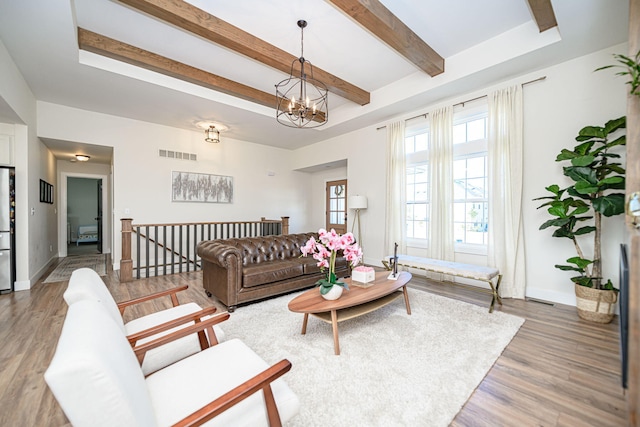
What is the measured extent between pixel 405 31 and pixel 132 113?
16.4 ft

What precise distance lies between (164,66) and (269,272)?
3209mm

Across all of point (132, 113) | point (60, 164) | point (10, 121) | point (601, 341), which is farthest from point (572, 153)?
point (60, 164)

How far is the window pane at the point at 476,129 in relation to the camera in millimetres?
4082

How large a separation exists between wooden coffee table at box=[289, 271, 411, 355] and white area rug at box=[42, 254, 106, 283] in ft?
15.1

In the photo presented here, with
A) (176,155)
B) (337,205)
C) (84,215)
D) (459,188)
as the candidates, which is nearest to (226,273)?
(459,188)

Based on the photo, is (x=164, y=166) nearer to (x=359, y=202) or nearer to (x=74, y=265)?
(x=74, y=265)

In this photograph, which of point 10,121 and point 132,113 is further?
point 132,113

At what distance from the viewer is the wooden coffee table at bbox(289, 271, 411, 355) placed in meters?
2.27

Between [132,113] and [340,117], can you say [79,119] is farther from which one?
[340,117]

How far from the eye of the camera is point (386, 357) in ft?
7.08

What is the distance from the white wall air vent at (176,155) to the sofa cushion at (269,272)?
3.76 metres

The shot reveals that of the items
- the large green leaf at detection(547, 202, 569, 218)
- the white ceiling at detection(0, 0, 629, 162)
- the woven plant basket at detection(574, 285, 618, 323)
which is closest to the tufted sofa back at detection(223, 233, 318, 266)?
the white ceiling at detection(0, 0, 629, 162)

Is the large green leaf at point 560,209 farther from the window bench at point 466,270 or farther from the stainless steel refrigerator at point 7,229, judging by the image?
the stainless steel refrigerator at point 7,229

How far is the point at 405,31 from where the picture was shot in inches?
121
